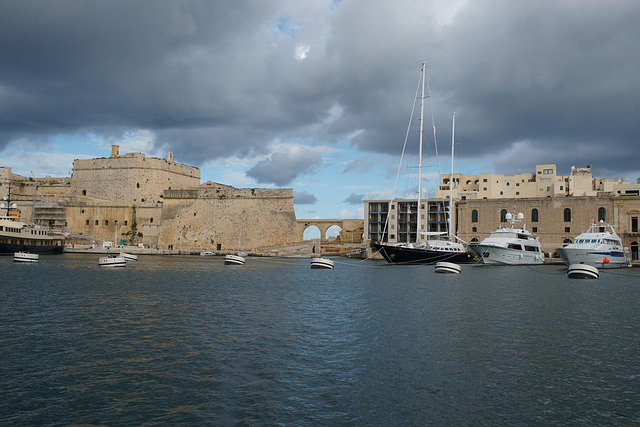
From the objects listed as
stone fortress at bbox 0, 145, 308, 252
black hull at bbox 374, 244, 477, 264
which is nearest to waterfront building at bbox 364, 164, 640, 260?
black hull at bbox 374, 244, 477, 264

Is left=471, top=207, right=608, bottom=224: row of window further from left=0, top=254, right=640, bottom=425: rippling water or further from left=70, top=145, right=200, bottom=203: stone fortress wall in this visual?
left=70, top=145, right=200, bottom=203: stone fortress wall

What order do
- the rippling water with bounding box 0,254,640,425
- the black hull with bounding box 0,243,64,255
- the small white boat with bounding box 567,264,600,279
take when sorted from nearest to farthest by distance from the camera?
the rippling water with bounding box 0,254,640,425 → the small white boat with bounding box 567,264,600,279 → the black hull with bounding box 0,243,64,255

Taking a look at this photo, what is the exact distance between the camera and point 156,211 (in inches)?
1887

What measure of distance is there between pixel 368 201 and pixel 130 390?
44285 mm

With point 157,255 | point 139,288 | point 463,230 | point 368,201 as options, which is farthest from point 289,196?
point 139,288

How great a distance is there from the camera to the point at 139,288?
1792 cm

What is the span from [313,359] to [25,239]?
3730 cm

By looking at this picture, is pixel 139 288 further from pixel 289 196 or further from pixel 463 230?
pixel 463 230

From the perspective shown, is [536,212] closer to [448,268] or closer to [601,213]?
[601,213]

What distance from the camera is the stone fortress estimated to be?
45.6 metres

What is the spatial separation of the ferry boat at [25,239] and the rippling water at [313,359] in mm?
24121

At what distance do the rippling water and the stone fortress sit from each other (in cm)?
2924

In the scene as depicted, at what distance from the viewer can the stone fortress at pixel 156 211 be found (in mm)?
45562

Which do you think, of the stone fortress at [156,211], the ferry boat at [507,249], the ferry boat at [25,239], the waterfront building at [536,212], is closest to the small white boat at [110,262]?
the ferry boat at [25,239]
